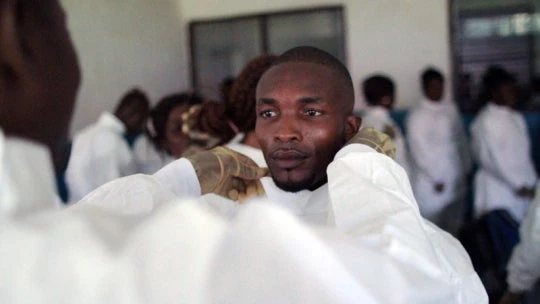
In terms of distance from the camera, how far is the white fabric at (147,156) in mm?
3295

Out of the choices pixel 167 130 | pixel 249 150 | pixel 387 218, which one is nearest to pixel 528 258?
pixel 249 150

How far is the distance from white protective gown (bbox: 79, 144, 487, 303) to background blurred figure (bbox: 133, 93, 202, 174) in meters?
1.90

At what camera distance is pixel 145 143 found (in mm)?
3598

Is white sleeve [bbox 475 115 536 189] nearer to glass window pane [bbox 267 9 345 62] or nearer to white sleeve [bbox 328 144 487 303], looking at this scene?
glass window pane [bbox 267 9 345 62]

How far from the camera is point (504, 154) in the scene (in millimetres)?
3650

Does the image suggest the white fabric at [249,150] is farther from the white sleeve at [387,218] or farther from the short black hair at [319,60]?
the white sleeve at [387,218]

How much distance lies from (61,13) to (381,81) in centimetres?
363

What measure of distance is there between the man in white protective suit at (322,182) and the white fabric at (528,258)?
0.87m

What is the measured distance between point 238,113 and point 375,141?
96 cm

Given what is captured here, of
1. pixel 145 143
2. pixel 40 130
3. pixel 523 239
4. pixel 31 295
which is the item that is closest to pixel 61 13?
pixel 40 130

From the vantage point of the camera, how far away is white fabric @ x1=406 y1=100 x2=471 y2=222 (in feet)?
13.3

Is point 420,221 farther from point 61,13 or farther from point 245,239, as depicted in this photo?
point 61,13

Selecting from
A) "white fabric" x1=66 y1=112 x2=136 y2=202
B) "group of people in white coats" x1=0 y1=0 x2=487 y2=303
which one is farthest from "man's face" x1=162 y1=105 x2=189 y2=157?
"group of people in white coats" x1=0 y1=0 x2=487 y2=303

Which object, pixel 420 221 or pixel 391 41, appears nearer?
pixel 420 221
